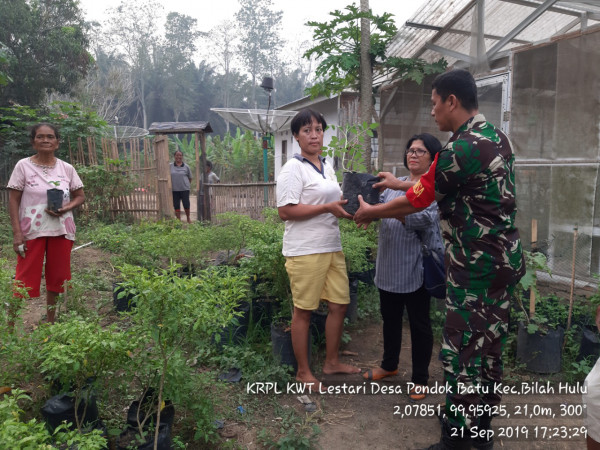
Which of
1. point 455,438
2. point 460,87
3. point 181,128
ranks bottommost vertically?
point 455,438

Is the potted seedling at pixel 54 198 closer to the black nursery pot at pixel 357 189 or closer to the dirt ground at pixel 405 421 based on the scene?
the black nursery pot at pixel 357 189

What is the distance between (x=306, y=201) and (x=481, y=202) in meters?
1.23

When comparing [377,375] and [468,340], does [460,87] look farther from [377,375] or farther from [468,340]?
[377,375]

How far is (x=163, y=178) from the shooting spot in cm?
1005

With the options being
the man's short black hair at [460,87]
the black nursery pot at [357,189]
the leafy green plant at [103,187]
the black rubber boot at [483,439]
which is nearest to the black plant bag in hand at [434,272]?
the black nursery pot at [357,189]

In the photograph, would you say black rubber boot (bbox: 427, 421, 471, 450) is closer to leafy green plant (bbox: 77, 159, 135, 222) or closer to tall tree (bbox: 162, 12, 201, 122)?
leafy green plant (bbox: 77, 159, 135, 222)

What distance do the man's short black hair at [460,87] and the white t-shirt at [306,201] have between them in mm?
1066

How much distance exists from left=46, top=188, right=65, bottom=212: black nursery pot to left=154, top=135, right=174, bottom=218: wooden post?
656cm

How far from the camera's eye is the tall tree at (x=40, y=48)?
43.3ft

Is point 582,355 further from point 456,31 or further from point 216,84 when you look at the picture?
point 216,84

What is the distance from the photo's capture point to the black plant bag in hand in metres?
2.79

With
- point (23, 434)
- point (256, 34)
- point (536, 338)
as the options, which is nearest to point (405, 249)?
point (536, 338)

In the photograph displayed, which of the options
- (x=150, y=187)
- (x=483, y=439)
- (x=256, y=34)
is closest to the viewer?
(x=483, y=439)

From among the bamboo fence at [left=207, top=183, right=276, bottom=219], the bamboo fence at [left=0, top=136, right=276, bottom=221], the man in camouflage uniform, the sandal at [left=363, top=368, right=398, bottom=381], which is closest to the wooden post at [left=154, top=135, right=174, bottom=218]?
the bamboo fence at [left=0, top=136, right=276, bottom=221]
